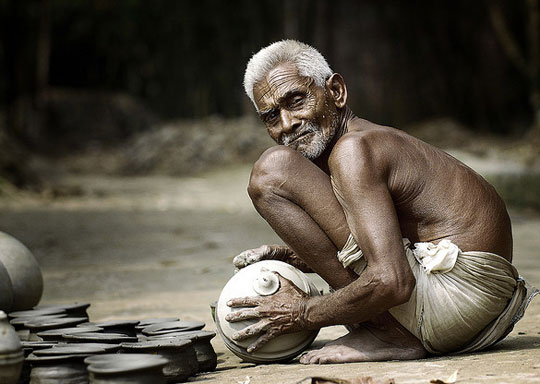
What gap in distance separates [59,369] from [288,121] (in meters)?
1.41

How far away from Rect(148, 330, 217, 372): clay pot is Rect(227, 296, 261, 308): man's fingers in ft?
0.67

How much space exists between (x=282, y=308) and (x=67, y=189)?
38.6ft

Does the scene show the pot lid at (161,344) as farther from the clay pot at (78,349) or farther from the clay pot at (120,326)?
the clay pot at (120,326)

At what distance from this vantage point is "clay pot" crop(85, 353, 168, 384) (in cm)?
272

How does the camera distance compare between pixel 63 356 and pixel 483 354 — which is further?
pixel 483 354

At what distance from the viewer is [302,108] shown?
3562 millimetres

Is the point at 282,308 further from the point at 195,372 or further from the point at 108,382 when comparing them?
the point at 108,382

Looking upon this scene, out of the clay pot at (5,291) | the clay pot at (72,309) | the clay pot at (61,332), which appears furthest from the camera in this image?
the clay pot at (5,291)

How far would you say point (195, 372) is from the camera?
3.39m

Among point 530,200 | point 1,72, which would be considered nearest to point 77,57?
point 1,72

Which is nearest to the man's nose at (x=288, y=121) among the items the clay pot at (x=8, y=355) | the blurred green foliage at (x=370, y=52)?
the clay pot at (x=8, y=355)

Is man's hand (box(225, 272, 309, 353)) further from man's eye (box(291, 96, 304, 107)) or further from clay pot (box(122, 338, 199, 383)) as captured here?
man's eye (box(291, 96, 304, 107))

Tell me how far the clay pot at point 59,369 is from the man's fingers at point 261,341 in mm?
699

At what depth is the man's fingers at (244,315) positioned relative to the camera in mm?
3354
